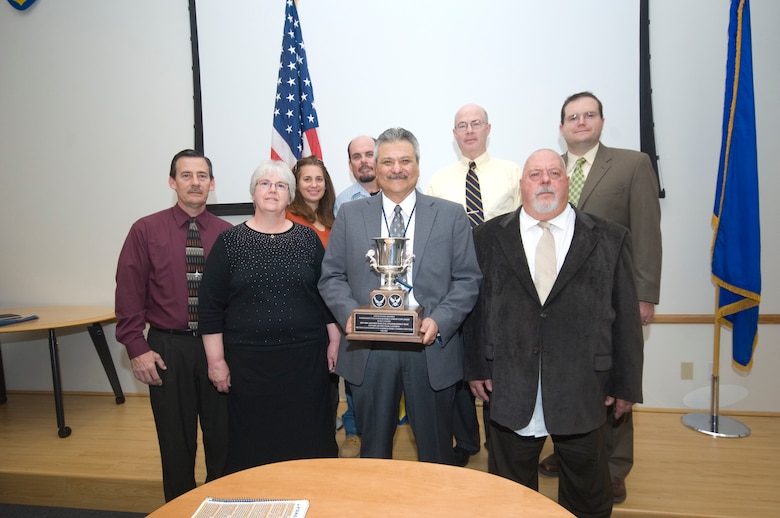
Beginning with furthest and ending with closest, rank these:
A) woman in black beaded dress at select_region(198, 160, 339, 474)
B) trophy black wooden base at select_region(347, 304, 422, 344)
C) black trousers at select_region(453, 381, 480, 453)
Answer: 1. black trousers at select_region(453, 381, 480, 453)
2. woman in black beaded dress at select_region(198, 160, 339, 474)
3. trophy black wooden base at select_region(347, 304, 422, 344)

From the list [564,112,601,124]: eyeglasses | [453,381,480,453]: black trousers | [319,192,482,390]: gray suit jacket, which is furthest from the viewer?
[453,381,480,453]: black trousers

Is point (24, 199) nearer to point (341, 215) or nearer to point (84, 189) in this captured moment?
point (84, 189)

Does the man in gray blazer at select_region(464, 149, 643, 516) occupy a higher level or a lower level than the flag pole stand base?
higher

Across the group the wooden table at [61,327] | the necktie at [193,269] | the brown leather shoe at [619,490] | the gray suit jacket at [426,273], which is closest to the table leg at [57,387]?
the wooden table at [61,327]

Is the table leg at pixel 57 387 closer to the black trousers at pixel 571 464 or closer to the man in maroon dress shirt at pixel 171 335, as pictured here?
the man in maroon dress shirt at pixel 171 335

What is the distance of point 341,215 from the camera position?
207cm

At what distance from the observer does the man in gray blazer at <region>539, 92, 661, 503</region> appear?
231cm

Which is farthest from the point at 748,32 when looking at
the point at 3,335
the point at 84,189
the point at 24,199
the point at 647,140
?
the point at 3,335

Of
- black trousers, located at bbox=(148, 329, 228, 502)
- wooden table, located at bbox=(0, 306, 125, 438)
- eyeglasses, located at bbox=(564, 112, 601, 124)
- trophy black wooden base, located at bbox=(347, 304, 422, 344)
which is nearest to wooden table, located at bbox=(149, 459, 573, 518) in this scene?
trophy black wooden base, located at bbox=(347, 304, 422, 344)

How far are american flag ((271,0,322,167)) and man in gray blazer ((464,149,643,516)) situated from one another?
2109 mm

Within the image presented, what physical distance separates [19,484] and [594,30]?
466 centimetres

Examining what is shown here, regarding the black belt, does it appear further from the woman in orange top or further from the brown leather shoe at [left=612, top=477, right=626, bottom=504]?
the brown leather shoe at [left=612, top=477, right=626, bottom=504]

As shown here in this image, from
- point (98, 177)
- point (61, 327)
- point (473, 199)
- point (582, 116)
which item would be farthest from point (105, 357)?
point (582, 116)

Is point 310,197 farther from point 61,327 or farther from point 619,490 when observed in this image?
point 61,327
